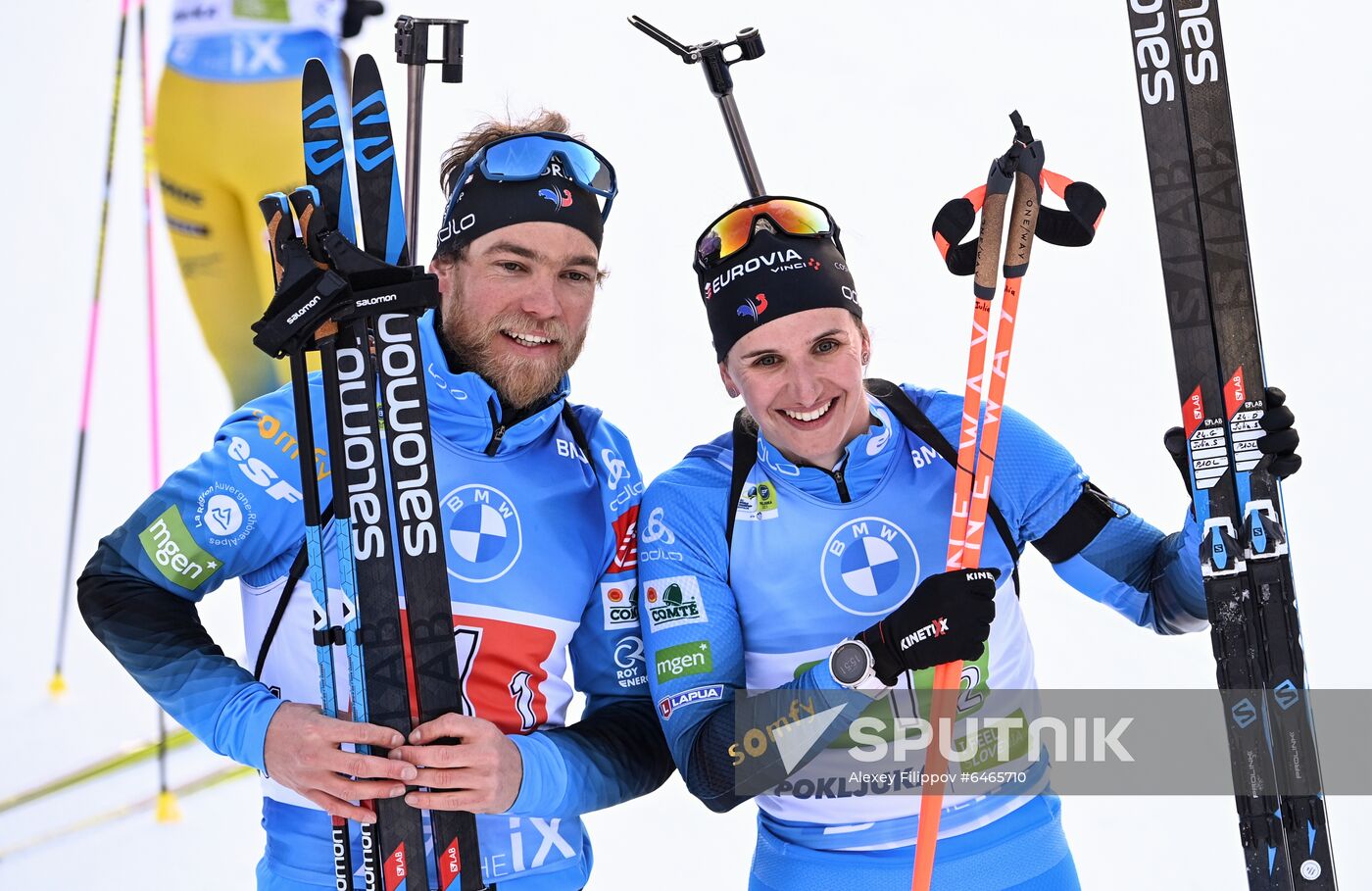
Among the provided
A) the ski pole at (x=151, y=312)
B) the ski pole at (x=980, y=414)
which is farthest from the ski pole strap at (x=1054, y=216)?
the ski pole at (x=151, y=312)

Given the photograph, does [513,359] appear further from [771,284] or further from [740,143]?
[740,143]

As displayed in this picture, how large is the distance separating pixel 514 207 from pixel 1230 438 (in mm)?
1187

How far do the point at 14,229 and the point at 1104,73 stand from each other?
143 inches

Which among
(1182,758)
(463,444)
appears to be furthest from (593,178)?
(1182,758)

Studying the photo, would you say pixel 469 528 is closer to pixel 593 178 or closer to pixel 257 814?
pixel 593 178

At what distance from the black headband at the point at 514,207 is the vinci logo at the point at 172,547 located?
0.64 m

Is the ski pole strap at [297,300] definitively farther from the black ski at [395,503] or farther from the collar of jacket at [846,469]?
the collar of jacket at [846,469]

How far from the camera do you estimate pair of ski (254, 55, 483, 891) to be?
204 cm

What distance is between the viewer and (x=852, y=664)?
6.79 feet

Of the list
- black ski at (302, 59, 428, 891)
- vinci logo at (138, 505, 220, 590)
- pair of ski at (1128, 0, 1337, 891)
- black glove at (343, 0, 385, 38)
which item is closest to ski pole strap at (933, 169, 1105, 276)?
pair of ski at (1128, 0, 1337, 891)

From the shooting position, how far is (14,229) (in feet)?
16.1

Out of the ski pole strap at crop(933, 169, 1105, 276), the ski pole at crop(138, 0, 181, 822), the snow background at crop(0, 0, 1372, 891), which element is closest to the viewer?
the ski pole strap at crop(933, 169, 1105, 276)

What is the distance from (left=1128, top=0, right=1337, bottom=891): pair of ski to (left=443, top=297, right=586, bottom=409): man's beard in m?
0.96

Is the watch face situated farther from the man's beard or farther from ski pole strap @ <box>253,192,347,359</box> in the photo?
ski pole strap @ <box>253,192,347,359</box>
